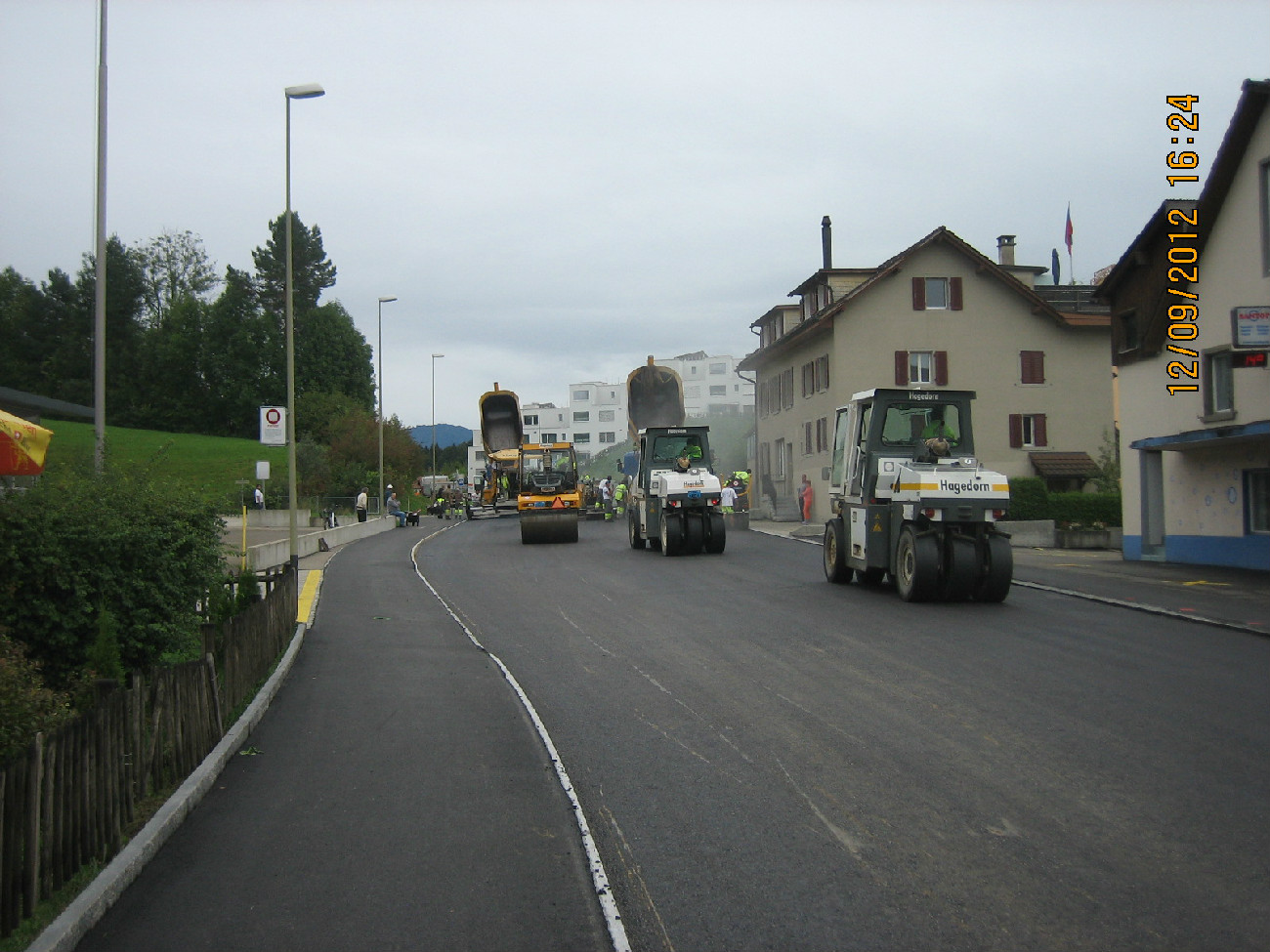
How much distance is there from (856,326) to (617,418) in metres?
103

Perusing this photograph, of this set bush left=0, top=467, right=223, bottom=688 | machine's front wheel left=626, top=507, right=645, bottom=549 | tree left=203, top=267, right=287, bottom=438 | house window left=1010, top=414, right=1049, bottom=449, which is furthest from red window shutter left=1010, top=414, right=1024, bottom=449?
tree left=203, top=267, right=287, bottom=438

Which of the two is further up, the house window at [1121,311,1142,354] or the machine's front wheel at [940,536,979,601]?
the house window at [1121,311,1142,354]

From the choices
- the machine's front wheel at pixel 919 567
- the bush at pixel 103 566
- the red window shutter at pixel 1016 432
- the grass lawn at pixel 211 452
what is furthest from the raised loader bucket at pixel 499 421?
the bush at pixel 103 566

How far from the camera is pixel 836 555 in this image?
19.4 m

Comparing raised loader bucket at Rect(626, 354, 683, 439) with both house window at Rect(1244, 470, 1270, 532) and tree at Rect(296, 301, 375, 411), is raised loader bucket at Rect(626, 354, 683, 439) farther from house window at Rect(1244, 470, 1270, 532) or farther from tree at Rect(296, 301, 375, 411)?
tree at Rect(296, 301, 375, 411)

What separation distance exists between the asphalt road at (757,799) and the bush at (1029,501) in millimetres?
25637

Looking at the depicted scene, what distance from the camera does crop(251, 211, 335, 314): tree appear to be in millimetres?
95062

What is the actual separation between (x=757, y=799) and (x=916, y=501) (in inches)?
402

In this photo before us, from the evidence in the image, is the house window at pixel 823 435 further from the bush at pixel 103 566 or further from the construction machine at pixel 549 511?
the bush at pixel 103 566

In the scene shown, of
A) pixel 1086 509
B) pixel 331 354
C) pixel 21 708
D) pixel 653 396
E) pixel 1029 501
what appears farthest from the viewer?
pixel 331 354

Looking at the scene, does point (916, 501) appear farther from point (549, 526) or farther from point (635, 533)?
point (549, 526)

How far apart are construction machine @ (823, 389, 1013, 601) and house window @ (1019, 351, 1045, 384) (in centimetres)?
2661

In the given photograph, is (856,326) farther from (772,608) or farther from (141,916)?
(141,916)

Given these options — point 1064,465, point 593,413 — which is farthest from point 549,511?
point 593,413
